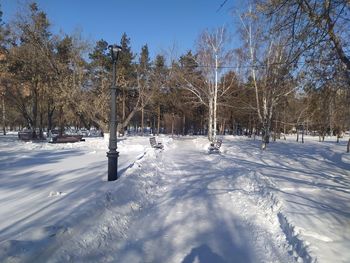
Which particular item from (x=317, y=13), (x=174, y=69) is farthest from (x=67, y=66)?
(x=317, y=13)

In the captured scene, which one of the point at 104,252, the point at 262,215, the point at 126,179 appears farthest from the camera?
the point at 126,179

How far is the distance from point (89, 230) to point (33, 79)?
33.7 m

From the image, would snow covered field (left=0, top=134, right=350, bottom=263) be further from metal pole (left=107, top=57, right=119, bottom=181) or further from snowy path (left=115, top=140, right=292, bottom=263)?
metal pole (left=107, top=57, right=119, bottom=181)

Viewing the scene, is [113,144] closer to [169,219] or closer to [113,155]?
[113,155]

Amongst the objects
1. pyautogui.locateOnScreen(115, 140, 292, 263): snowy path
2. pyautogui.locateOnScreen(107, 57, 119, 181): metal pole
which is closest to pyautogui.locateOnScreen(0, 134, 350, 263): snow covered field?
pyautogui.locateOnScreen(115, 140, 292, 263): snowy path

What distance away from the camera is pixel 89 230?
19.0 feet

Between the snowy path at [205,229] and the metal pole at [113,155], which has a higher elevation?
the metal pole at [113,155]

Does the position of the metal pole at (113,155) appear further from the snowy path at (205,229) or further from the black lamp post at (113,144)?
the snowy path at (205,229)

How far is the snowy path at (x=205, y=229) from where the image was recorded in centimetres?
536

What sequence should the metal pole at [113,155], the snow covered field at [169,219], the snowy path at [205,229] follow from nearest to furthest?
the snow covered field at [169,219]
the snowy path at [205,229]
the metal pole at [113,155]

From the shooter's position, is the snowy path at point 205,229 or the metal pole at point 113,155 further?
the metal pole at point 113,155

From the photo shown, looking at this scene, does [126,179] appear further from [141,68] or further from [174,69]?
[141,68]

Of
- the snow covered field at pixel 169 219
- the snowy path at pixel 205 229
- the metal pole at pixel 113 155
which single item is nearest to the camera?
the snow covered field at pixel 169 219

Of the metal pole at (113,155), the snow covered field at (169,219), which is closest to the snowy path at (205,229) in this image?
the snow covered field at (169,219)
